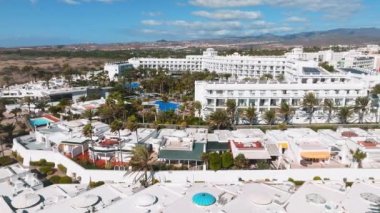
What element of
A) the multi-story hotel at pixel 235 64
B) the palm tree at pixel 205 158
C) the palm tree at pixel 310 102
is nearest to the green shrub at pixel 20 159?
the palm tree at pixel 205 158

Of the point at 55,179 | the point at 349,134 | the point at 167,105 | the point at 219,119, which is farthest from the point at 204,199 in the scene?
the point at 167,105

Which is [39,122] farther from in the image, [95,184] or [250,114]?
[250,114]

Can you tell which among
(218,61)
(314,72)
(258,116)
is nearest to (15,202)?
(258,116)

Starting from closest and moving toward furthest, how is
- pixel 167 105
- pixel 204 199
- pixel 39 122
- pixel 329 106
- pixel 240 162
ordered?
pixel 204 199 → pixel 240 162 → pixel 329 106 → pixel 39 122 → pixel 167 105

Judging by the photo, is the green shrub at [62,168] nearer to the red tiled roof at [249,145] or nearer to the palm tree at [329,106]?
the red tiled roof at [249,145]

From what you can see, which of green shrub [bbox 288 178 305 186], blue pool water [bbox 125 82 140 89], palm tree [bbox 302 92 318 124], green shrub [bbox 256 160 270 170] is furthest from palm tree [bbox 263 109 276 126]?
blue pool water [bbox 125 82 140 89]

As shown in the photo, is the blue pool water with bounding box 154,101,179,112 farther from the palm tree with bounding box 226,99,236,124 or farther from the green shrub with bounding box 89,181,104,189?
the green shrub with bounding box 89,181,104,189

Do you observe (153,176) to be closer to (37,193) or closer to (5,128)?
(37,193)

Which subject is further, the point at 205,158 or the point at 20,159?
the point at 20,159
